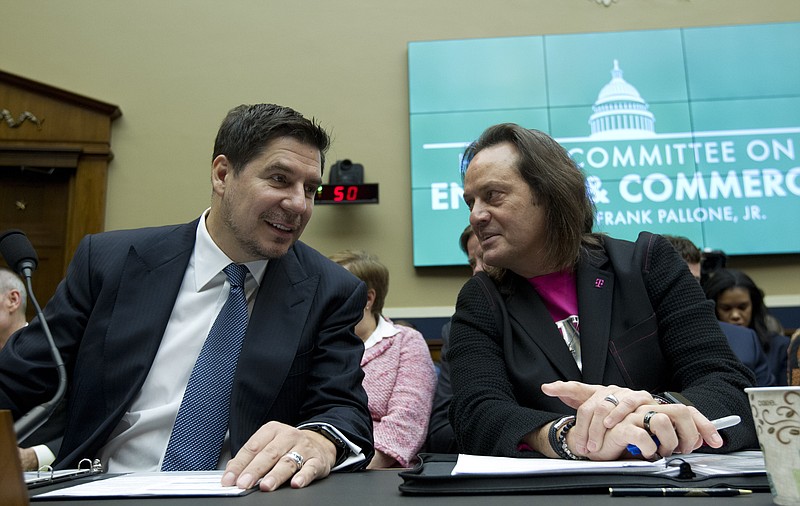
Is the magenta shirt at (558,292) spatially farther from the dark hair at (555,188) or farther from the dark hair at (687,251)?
the dark hair at (687,251)

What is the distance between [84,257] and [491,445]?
89 centimetres

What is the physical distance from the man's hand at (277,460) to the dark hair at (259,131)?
0.66 meters

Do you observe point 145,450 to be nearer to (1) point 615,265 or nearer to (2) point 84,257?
(2) point 84,257

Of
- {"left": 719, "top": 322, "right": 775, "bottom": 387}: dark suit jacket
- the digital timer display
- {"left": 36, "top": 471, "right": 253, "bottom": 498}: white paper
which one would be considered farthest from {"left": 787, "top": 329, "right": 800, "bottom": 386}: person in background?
the digital timer display

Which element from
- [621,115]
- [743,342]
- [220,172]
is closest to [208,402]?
[220,172]

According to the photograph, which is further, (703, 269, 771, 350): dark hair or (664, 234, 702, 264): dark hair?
(703, 269, 771, 350): dark hair

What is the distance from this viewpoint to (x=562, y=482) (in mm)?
676

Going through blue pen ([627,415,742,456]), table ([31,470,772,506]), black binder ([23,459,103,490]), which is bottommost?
black binder ([23,459,103,490])

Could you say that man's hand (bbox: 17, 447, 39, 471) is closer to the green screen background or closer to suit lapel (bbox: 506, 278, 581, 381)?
suit lapel (bbox: 506, 278, 581, 381)

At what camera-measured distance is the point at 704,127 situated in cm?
447

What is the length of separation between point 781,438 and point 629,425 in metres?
0.28

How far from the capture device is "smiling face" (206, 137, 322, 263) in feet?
4.58

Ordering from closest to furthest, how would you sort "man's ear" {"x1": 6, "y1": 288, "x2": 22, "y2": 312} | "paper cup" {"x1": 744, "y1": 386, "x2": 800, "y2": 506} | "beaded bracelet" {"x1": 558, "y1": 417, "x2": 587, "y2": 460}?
Answer: "paper cup" {"x1": 744, "y1": 386, "x2": 800, "y2": 506} → "beaded bracelet" {"x1": 558, "y1": 417, "x2": 587, "y2": 460} → "man's ear" {"x1": 6, "y1": 288, "x2": 22, "y2": 312}

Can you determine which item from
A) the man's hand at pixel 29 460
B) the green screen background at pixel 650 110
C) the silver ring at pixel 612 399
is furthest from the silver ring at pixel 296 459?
the green screen background at pixel 650 110
